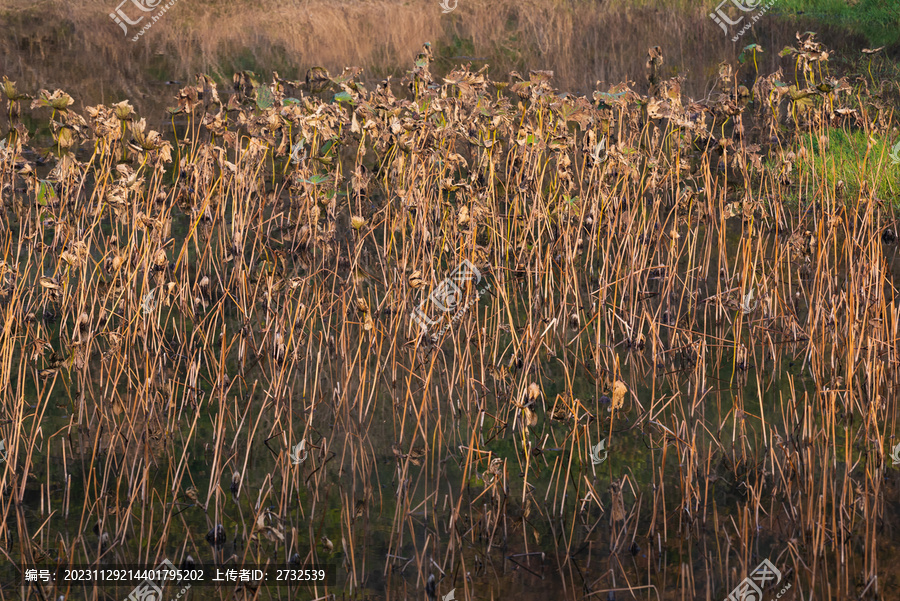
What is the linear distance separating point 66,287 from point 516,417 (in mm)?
1459

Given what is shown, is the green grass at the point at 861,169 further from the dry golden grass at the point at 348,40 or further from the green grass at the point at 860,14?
the green grass at the point at 860,14

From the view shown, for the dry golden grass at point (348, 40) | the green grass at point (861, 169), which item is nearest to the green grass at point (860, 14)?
the dry golden grass at point (348, 40)

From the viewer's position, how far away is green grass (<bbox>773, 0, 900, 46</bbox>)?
28.5 ft

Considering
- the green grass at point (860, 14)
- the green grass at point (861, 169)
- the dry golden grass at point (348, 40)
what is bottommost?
the green grass at point (861, 169)

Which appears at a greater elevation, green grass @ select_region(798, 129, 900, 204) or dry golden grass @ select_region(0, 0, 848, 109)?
dry golden grass @ select_region(0, 0, 848, 109)

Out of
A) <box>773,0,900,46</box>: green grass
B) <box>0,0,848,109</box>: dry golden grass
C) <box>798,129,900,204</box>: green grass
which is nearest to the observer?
<box>798,129,900,204</box>: green grass

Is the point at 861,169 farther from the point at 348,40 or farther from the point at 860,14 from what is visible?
the point at 860,14

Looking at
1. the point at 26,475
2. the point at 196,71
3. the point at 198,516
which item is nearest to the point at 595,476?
the point at 198,516

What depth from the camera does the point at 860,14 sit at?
973 centimetres

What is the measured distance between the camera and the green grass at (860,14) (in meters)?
8.69

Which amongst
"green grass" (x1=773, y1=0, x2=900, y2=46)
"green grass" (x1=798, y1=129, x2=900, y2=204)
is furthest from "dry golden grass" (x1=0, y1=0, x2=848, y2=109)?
"green grass" (x1=798, y1=129, x2=900, y2=204)

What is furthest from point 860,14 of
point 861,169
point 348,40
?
point 861,169

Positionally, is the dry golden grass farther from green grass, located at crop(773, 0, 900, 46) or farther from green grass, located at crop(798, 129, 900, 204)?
green grass, located at crop(798, 129, 900, 204)

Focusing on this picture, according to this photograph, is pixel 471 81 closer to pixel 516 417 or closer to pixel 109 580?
pixel 516 417
